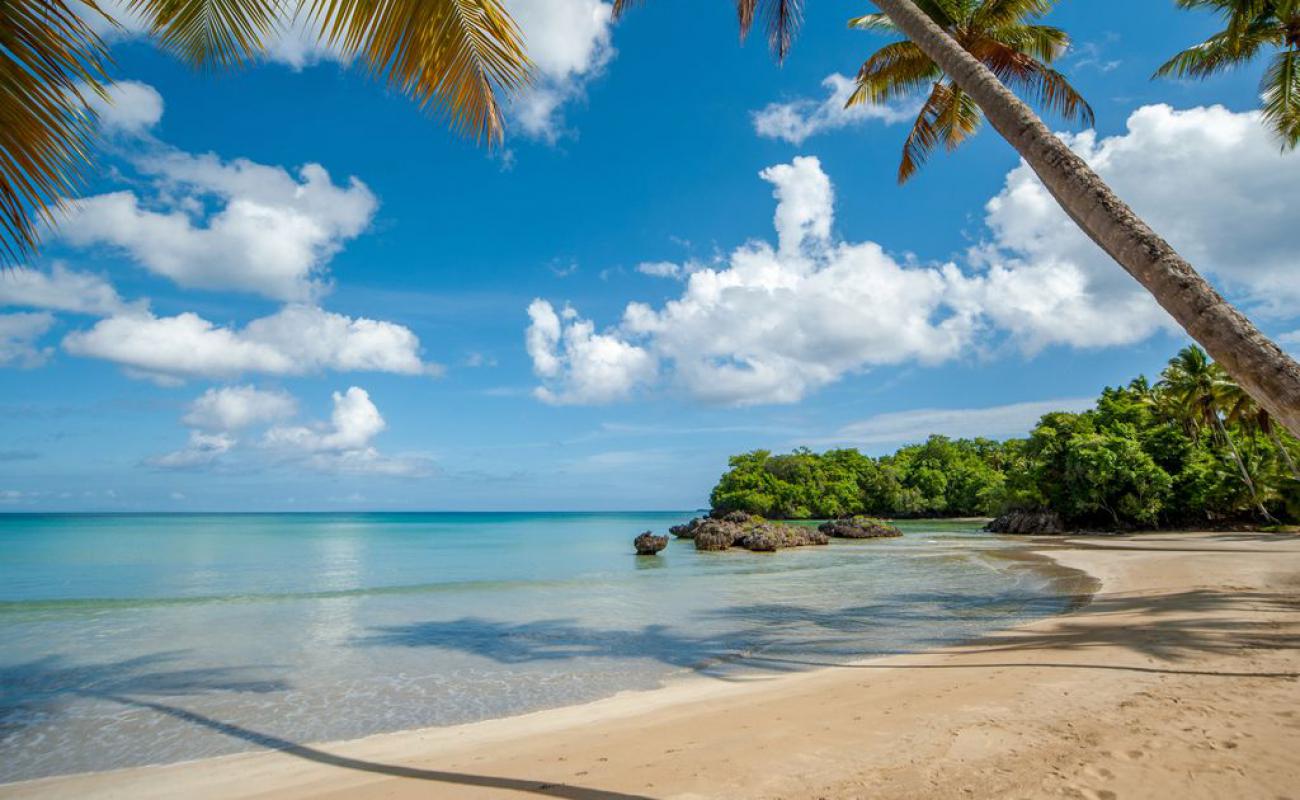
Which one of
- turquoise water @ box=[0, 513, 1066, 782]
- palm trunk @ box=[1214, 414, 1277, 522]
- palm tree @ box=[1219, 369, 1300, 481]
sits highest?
palm tree @ box=[1219, 369, 1300, 481]

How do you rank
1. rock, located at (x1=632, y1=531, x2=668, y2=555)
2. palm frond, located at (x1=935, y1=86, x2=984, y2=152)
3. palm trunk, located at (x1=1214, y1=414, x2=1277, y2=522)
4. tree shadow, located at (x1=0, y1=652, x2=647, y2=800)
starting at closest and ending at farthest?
1. tree shadow, located at (x1=0, y1=652, x2=647, y2=800)
2. palm frond, located at (x1=935, y1=86, x2=984, y2=152)
3. rock, located at (x1=632, y1=531, x2=668, y2=555)
4. palm trunk, located at (x1=1214, y1=414, x2=1277, y2=522)

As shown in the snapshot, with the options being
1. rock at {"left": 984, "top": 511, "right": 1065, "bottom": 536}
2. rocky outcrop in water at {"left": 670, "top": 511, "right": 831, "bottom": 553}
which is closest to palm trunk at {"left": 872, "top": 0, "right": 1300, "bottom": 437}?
rocky outcrop in water at {"left": 670, "top": 511, "right": 831, "bottom": 553}

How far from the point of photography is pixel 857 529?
42219 mm

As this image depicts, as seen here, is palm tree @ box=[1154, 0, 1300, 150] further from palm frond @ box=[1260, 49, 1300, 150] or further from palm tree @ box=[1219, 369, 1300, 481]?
palm tree @ box=[1219, 369, 1300, 481]

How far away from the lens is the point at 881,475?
8425 cm

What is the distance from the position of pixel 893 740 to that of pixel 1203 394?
40.9m

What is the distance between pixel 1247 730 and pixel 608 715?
5.82 meters

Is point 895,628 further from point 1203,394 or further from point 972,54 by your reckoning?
point 1203,394

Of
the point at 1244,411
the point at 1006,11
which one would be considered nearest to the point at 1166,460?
the point at 1244,411

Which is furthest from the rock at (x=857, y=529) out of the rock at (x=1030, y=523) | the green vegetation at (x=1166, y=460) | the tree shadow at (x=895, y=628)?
the tree shadow at (x=895, y=628)

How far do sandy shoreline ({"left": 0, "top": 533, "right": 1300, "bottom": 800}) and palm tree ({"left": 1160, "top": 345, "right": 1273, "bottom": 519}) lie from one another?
32.3 meters

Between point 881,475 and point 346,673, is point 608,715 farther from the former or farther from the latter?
point 881,475

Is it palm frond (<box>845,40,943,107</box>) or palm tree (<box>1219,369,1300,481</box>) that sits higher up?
palm frond (<box>845,40,943,107</box>)

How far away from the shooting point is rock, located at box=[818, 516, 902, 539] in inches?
1654
